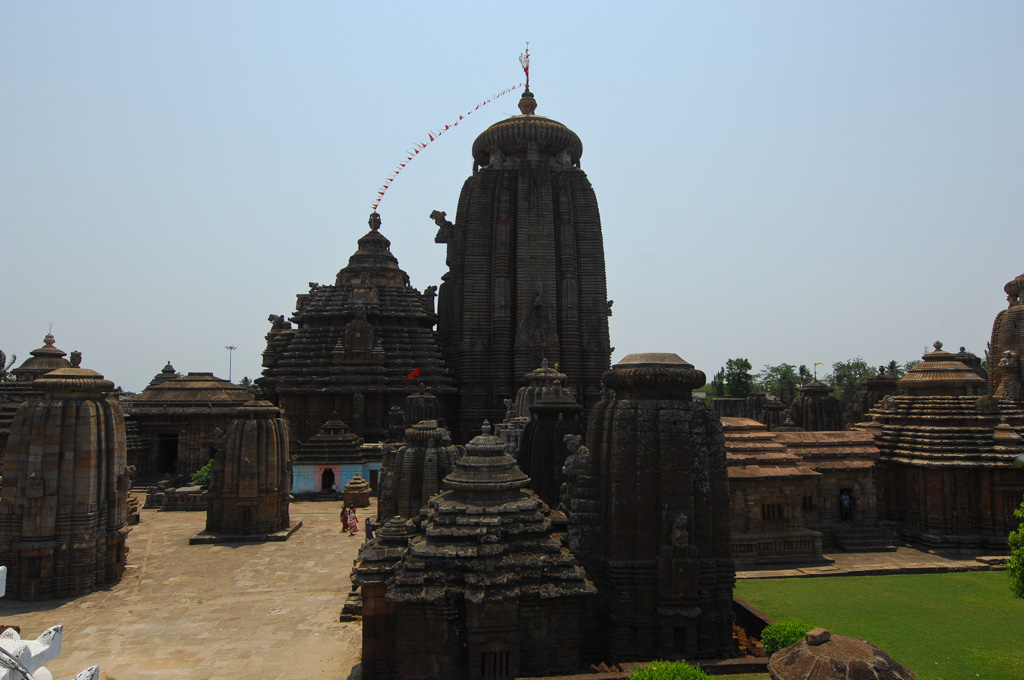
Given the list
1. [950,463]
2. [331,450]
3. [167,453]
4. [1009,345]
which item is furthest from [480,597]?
[1009,345]

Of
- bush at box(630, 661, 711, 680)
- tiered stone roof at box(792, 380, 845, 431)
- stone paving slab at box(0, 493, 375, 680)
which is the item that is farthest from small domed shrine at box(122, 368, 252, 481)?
bush at box(630, 661, 711, 680)

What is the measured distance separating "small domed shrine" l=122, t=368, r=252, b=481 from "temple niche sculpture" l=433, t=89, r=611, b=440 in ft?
46.2

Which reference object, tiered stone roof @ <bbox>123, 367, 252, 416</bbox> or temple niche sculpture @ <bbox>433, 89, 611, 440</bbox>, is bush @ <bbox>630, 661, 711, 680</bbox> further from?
tiered stone roof @ <bbox>123, 367, 252, 416</bbox>

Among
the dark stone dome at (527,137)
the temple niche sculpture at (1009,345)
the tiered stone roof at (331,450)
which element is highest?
the dark stone dome at (527,137)

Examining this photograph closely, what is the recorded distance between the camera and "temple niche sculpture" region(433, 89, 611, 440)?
40062mm

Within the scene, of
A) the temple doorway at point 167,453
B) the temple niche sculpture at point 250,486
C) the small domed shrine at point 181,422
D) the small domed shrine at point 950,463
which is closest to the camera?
the small domed shrine at point 950,463

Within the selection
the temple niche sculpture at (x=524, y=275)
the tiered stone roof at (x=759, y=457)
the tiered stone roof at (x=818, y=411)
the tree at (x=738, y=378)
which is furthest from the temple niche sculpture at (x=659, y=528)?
the tree at (x=738, y=378)

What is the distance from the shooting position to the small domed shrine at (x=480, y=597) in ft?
34.3

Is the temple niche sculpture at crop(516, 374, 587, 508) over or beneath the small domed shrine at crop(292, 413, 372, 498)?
over

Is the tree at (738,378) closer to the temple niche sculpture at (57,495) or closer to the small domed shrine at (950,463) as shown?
the small domed shrine at (950,463)

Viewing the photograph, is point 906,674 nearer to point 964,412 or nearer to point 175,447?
point 964,412

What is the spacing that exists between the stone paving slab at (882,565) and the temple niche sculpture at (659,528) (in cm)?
817

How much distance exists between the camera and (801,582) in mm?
18547

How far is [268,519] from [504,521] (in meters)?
15.8
